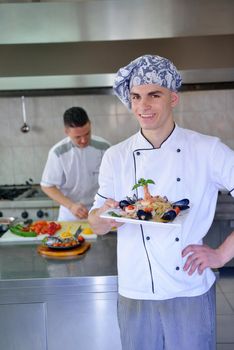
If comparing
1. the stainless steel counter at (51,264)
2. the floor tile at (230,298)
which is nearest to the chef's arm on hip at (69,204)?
the stainless steel counter at (51,264)


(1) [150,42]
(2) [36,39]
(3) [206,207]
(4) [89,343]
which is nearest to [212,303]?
(3) [206,207]

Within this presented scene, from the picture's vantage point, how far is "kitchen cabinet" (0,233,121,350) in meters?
1.37

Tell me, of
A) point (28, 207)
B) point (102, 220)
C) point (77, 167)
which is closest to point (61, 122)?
point (28, 207)

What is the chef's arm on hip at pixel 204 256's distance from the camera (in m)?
1.15

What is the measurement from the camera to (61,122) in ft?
11.1

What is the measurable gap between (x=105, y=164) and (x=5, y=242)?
0.77 metres

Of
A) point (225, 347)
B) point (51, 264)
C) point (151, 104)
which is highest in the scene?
point (151, 104)

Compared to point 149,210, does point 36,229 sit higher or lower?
lower

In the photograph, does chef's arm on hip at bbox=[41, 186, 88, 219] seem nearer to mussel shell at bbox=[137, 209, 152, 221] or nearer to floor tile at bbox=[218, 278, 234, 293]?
mussel shell at bbox=[137, 209, 152, 221]

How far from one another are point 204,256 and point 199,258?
0.02 meters

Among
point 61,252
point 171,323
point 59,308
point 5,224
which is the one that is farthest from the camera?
point 5,224

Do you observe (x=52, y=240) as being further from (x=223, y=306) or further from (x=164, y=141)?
(x=223, y=306)

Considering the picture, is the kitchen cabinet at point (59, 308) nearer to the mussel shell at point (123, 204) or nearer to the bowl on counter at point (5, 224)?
the mussel shell at point (123, 204)

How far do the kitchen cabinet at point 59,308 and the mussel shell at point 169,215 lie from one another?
0.40 meters
